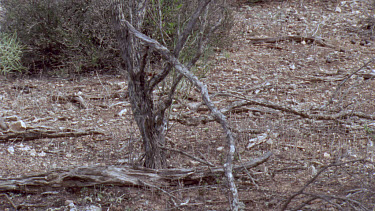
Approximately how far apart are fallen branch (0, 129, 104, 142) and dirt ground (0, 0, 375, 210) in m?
0.04

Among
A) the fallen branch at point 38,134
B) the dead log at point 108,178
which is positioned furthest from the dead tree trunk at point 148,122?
the fallen branch at point 38,134

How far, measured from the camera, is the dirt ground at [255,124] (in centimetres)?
258

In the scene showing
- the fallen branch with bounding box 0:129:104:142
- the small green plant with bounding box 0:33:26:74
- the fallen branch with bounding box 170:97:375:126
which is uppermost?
the small green plant with bounding box 0:33:26:74

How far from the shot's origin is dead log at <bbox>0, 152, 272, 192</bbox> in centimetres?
264

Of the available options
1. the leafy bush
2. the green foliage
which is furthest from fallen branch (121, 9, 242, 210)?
the green foliage

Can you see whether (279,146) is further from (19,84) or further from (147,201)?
(19,84)

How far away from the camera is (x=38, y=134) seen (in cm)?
358

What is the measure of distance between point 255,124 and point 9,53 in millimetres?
3014

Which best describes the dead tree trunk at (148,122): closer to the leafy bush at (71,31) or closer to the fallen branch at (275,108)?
the fallen branch at (275,108)

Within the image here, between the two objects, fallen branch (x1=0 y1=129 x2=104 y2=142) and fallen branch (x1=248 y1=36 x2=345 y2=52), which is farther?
fallen branch (x1=248 y1=36 x2=345 y2=52)

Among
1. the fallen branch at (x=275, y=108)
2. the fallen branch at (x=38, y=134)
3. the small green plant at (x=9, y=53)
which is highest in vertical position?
the small green plant at (x=9, y=53)

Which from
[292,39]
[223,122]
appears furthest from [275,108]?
[292,39]

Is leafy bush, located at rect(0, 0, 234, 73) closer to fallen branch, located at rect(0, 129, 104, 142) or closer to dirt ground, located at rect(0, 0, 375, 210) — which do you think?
dirt ground, located at rect(0, 0, 375, 210)

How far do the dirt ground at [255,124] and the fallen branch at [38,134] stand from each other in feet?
0.14
